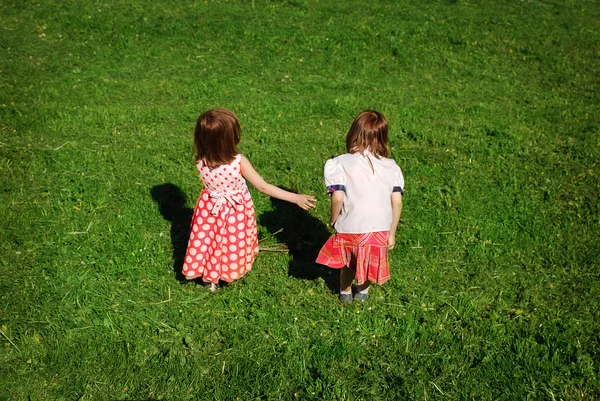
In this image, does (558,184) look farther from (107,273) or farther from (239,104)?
(107,273)

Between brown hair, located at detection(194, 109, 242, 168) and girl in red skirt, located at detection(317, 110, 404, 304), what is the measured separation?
0.84 metres

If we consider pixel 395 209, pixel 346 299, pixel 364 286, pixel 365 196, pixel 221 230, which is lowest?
pixel 346 299

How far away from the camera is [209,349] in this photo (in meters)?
5.09

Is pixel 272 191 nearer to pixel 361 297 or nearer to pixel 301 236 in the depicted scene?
pixel 361 297

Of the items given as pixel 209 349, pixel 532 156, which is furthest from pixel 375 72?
pixel 209 349

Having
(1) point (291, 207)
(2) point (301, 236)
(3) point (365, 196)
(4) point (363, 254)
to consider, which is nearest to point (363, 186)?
(3) point (365, 196)

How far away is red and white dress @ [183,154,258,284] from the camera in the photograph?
532cm

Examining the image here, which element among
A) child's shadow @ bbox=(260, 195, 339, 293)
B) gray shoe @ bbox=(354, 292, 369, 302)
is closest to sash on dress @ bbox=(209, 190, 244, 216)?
child's shadow @ bbox=(260, 195, 339, 293)

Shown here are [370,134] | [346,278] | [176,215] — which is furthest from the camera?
[176,215]

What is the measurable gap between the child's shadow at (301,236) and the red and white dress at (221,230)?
786 mm

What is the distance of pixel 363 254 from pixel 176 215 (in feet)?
8.89

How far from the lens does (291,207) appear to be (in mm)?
7203

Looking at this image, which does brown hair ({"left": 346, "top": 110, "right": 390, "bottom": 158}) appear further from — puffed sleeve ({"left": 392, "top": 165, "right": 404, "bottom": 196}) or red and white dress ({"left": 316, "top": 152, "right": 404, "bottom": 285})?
puffed sleeve ({"left": 392, "top": 165, "right": 404, "bottom": 196})

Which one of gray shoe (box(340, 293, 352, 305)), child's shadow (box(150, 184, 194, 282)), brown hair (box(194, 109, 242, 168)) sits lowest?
gray shoe (box(340, 293, 352, 305))
